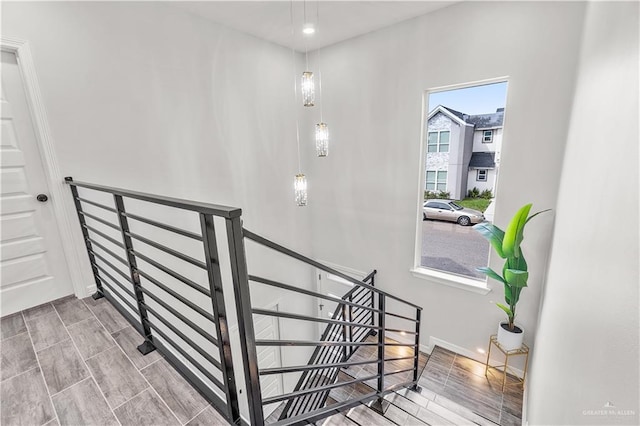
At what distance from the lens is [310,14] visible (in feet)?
10.3

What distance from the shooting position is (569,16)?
2.40 meters

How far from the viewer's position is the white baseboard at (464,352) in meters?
3.26

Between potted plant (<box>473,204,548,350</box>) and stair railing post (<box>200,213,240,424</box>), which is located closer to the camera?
stair railing post (<box>200,213,240,424</box>)

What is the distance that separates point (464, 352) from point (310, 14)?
15.4 ft

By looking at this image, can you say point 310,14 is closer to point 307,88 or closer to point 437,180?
point 307,88

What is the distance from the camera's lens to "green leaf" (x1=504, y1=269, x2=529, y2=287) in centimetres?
253

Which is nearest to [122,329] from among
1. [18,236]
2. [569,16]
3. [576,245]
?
[18,236]

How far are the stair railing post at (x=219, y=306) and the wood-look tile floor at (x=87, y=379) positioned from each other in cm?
21

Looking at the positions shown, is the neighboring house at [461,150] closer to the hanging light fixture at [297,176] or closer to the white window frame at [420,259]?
the white window frame at [420,259]

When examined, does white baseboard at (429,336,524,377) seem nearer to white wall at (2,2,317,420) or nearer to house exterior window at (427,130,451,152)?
white wall at (2,2,317,420)

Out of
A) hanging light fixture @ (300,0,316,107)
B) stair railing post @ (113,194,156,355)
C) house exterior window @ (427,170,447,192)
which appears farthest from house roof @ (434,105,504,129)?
stair railing post @ (113,194,156,355)

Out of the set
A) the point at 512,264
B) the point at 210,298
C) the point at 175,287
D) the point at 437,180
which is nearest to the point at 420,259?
the point at 437,180

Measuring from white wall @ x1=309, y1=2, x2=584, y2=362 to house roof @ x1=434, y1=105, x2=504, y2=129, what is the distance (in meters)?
0.16

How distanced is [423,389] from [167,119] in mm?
4146
